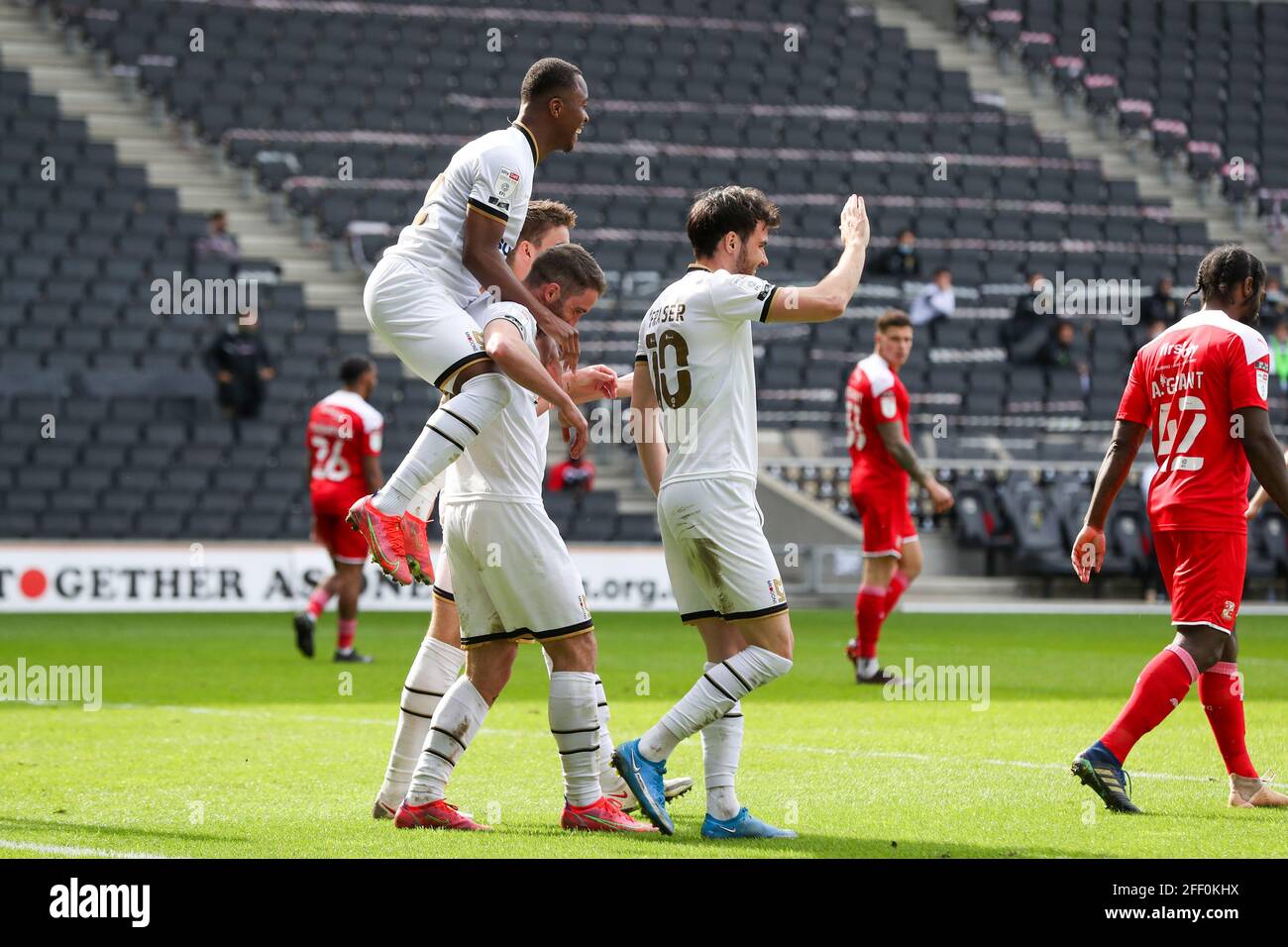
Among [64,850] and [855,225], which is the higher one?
[855,225]

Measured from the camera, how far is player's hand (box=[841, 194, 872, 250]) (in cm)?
560

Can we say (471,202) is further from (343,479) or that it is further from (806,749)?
(343,479)

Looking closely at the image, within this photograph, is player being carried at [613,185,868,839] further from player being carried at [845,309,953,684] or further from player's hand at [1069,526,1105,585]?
player being carried at [845,309,953,684]

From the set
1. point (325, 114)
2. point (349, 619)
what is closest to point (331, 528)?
point (349, 619)

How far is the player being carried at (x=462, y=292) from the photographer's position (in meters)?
5.76

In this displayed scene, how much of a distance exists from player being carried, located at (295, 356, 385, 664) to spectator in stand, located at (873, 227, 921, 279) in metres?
12.2

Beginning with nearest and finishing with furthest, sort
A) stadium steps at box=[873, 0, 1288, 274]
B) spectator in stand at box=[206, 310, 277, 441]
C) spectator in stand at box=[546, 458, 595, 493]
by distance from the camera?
spectator in stand at box=[206, 310, 277, 441] → spectator in stand at box=[546, 458, 595, 493] → stadium steps at box=[873, 0, 1288, 274]


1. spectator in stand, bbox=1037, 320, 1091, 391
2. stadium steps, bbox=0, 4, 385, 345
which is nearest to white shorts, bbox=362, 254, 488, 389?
stadium steps, bbox=0, 4, 385, 345

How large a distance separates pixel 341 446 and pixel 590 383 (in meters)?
7.22

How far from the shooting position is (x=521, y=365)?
567 centimetres

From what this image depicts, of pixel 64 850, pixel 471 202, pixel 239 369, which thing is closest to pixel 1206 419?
pixel 471 202
